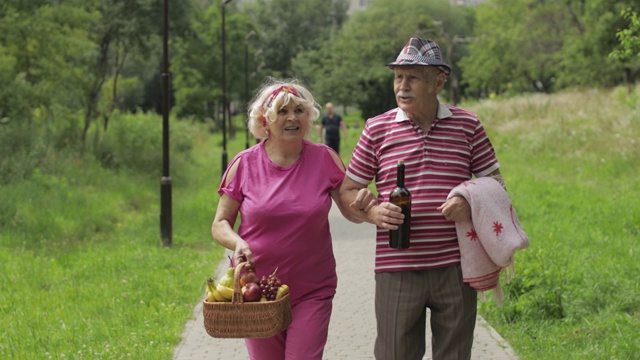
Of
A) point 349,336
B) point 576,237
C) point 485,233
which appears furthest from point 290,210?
point 576,237

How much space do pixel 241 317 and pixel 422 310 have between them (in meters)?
0.87

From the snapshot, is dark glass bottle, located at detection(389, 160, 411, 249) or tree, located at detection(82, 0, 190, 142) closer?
dark glass bottle, located at detection(389, 160, 411, 249)

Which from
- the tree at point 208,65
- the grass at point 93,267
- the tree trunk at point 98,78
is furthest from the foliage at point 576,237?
the tree at point 208,65

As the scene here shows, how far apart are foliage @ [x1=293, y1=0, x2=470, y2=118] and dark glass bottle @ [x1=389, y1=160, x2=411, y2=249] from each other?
182 feet

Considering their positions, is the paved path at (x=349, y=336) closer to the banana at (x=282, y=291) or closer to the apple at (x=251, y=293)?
the banana at (x=282, y=291)

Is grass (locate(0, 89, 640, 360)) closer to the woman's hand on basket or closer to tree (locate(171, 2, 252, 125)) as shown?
the woman's hand on basket

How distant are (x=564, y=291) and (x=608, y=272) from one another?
123 centimetres

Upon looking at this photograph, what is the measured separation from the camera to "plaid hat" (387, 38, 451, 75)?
462 cm

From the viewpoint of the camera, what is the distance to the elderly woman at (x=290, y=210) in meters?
4.87

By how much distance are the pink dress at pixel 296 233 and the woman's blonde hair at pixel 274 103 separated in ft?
0.52

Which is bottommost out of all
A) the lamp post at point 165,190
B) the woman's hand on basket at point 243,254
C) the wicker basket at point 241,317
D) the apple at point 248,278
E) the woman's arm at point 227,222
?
the lamp post at point 165,190

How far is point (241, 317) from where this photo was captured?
4.50m

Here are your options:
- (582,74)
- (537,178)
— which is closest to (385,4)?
(582,74)

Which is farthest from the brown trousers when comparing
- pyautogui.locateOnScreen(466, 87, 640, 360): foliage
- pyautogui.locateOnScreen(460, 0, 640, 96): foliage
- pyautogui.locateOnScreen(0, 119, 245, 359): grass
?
pyautogui.locateOnScreen(460, 0, 640, 96): foliage
